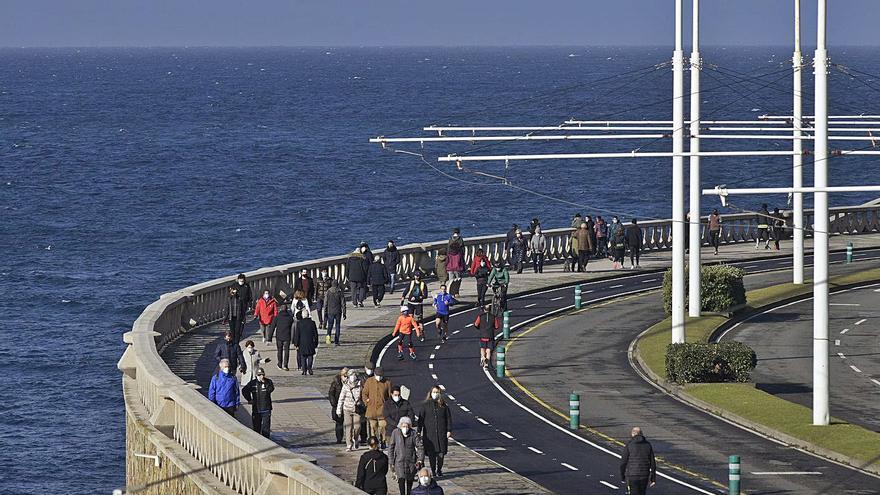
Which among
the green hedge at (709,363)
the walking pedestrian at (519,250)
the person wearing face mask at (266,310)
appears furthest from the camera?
the walking pedestrian at (519,250)

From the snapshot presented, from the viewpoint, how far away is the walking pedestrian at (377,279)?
157 ft

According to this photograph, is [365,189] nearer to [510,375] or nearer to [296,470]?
[510,375]

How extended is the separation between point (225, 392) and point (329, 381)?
26.6ft

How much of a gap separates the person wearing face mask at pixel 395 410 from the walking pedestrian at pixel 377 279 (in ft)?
59.4

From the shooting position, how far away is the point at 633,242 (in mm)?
56688

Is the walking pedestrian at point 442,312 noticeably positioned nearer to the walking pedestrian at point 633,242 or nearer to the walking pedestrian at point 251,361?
the walking pedestrian at point 251,361

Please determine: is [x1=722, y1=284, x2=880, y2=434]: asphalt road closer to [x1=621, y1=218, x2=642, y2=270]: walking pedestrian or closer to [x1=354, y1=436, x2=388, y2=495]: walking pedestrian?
[x1=621, y1=218, x2=642, y2=270]: walking pedestrian

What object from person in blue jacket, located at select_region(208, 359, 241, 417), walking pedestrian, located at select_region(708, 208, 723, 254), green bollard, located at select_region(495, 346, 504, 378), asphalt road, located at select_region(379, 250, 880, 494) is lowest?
asphalt road, located at select_region(379, 250, 880, 494)

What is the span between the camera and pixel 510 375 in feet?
132

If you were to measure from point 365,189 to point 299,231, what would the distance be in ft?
74.4

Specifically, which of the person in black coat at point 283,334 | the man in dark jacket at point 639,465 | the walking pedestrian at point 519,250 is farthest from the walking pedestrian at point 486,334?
the walking pedestrian at point 519,250

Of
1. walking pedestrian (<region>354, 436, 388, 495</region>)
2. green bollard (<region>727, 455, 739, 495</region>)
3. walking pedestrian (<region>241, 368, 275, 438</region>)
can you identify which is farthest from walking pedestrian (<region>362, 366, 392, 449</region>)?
green bollard (<region>727, 455, 739, 495</region>)

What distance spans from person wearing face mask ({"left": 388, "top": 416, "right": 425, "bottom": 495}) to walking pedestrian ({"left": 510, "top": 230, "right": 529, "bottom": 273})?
1158 inches

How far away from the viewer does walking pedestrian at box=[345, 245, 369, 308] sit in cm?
4766
